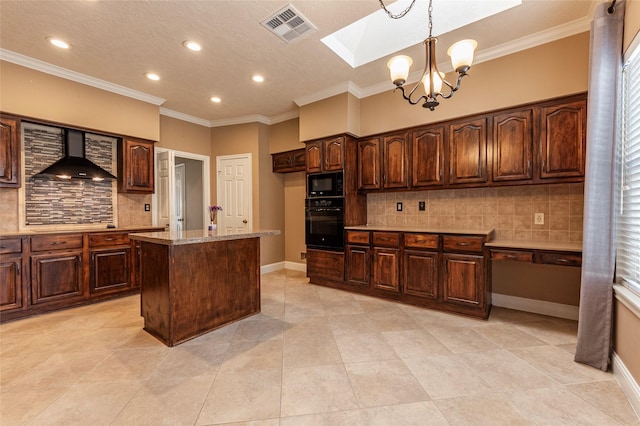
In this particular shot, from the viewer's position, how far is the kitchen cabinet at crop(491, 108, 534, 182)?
293cm

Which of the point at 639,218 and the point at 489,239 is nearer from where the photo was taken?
the point at 639,218

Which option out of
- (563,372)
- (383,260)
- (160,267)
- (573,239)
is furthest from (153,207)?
(573,239)

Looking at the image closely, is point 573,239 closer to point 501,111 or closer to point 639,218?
point 639,218

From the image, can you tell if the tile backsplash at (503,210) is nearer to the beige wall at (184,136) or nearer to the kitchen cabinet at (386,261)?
the kitchen cabinet at (386,261)

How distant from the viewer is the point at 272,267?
5.29m

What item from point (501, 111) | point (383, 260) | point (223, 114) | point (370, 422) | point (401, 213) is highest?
point (223, 114)

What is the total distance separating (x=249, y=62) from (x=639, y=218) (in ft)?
12.6

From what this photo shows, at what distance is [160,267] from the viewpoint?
2.51 m

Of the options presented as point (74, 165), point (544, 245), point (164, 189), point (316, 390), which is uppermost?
point (74, 165)

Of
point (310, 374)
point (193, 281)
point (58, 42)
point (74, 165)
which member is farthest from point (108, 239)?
point (310, 374)

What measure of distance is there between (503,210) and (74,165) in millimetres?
5449

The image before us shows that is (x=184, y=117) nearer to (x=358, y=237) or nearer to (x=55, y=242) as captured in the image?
(x=55, y=242)

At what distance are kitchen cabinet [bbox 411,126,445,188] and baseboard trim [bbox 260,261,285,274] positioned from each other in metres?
3.03

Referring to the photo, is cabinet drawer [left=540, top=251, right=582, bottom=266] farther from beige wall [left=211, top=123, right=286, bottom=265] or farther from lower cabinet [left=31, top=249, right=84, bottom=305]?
lower cabinet [left=31, top=249, right=84, bottom=305]
